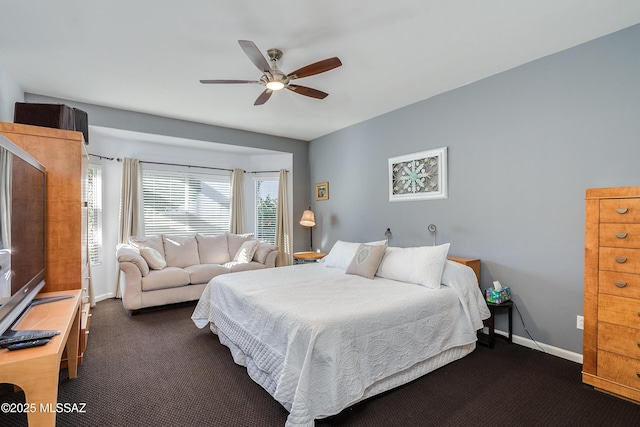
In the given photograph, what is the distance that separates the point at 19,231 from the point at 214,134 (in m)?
3.47

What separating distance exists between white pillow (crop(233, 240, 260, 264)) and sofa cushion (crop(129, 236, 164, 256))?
3.72ft

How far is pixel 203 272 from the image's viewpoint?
14.5ft

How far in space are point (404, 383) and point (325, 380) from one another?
2.51ft

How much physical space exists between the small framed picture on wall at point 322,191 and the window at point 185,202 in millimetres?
1754

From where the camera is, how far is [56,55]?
2.76 m

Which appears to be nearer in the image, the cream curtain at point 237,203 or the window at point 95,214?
the window at point 95,214

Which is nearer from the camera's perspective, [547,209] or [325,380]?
[325,380]

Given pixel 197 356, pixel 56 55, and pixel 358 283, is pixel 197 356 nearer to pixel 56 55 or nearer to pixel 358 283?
pixel 358 283

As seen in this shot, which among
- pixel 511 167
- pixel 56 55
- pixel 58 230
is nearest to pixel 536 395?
pixel 511 167

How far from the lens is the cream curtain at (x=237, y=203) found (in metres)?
5.85

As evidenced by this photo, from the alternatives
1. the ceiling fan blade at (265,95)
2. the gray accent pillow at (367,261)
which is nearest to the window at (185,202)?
the ceiling fan blade at (265,95)

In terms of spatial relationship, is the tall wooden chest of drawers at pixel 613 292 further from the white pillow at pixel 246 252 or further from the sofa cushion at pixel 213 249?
the sofa cushion at pixel 213 249

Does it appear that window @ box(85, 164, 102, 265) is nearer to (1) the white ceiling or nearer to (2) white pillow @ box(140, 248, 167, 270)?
(2) white pillow @ box(140, 248, 167, 270)

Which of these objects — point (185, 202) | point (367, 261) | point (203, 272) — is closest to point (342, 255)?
point (367, 261)
